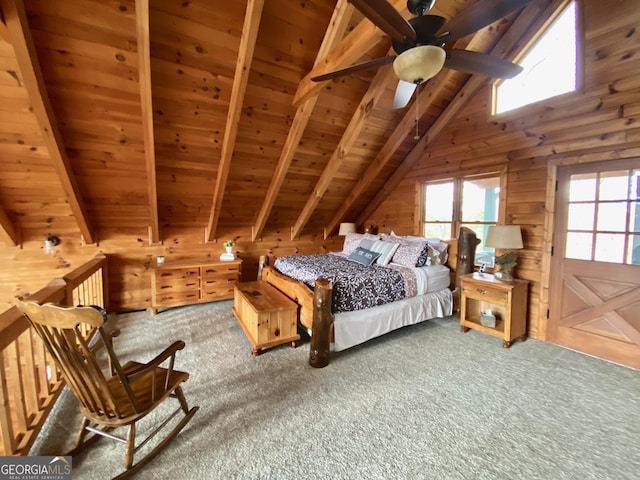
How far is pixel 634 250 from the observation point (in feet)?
8.05

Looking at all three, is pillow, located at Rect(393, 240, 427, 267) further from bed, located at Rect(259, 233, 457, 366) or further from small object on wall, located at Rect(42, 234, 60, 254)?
small object on wall, located at Rect(42, 234, 60, 254)

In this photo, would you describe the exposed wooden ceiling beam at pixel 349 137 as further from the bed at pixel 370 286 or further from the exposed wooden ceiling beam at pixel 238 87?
the exposed wooden ceiling beam at pixel 238 87

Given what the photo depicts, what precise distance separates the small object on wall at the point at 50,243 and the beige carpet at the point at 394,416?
1649 millimetres

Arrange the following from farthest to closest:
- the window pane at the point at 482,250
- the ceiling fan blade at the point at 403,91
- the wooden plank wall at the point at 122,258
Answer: the window pane at the point at 482,250, the wooden plank wall at the point at 122,258, the ceiling fan blade at the point at 403,91

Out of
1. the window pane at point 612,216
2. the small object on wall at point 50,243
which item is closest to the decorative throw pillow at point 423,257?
the window pane at point 612,216

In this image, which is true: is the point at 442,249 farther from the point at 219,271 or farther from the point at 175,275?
the point at 175,275

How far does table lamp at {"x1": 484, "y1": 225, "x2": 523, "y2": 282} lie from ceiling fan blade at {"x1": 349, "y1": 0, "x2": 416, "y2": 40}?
229 centimetres

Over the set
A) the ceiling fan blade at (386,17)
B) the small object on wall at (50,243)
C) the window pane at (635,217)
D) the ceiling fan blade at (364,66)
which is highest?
the ceiling fan blade at (364,66)

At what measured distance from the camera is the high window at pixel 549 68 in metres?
2.73

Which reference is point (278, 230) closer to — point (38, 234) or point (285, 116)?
point (285, 116)

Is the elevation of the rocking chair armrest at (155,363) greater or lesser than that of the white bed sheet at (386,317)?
greater

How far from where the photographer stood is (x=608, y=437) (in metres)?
1.71

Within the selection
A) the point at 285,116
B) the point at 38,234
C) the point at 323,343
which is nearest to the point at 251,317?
the point at 323,343

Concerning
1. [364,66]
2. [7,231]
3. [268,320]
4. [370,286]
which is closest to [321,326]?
[268,320]
